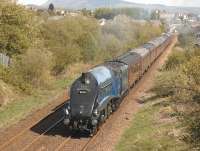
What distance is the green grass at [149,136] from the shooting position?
20859mm

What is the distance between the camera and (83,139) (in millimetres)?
23500

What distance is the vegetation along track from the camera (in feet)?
72.2

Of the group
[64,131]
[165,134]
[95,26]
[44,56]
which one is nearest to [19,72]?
[44,56]

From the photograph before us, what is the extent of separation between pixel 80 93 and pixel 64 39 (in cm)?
3090

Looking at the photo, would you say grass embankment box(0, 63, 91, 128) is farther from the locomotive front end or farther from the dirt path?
the dirt path

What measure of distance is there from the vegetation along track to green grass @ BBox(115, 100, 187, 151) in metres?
1.14

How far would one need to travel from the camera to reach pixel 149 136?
23172 mm

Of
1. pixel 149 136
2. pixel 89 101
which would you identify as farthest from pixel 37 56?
pixel 149 136

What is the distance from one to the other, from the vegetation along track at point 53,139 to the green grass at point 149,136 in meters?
1.14

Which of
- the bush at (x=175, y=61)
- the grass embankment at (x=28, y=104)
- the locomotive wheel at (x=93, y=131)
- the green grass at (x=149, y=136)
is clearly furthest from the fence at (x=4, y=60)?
the bush at (x=175, y=61)

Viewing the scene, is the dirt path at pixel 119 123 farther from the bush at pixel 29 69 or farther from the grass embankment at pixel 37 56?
the bush at pixel 29 69

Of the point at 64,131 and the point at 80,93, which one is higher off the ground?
the point at 80,93

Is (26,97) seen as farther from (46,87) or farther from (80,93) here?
(80,93)

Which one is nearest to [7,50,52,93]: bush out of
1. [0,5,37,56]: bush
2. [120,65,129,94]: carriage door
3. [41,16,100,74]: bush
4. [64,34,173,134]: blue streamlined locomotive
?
[0,5,37,56]: bush
